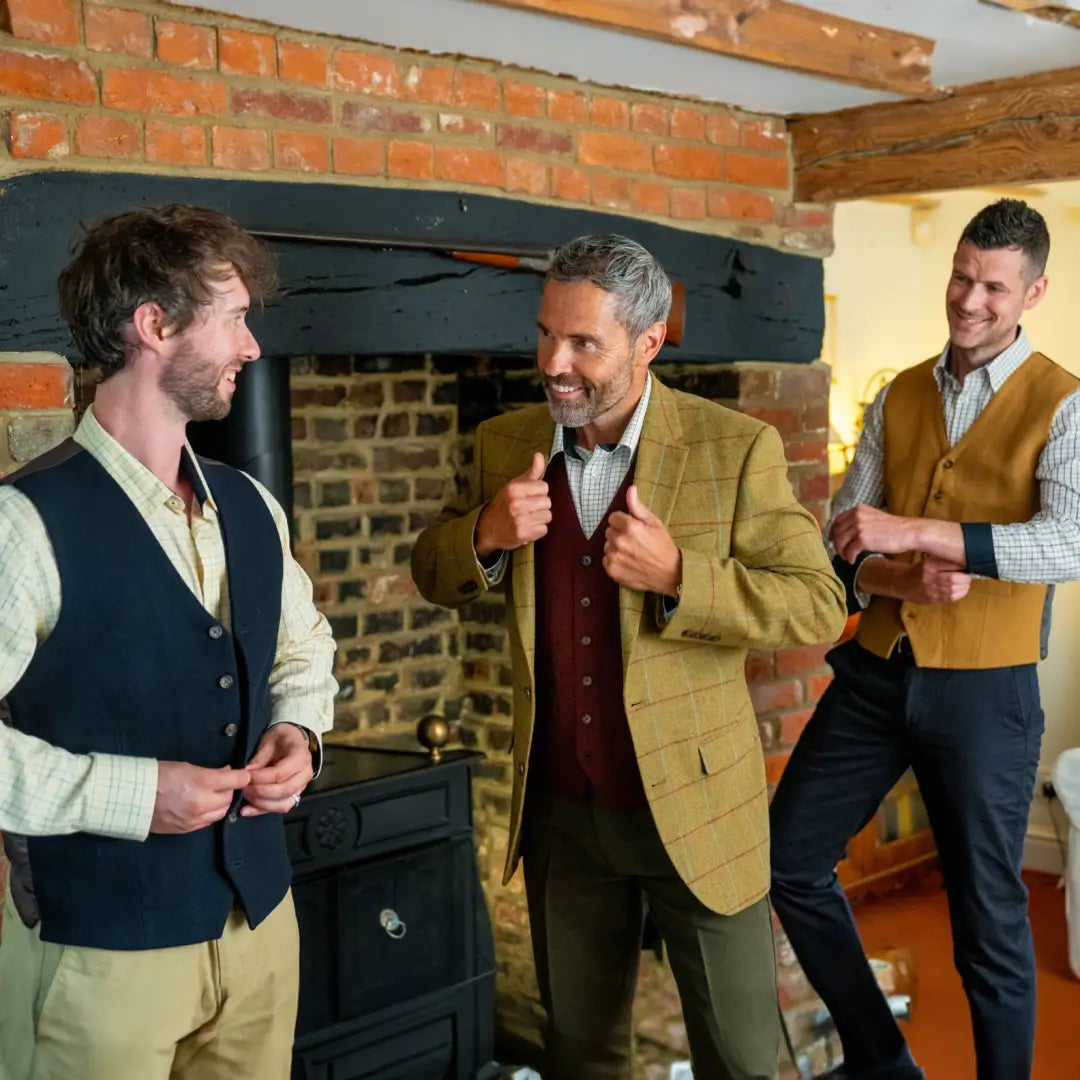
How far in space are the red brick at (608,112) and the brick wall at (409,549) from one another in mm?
663

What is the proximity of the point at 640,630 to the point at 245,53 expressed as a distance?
1.23 meters

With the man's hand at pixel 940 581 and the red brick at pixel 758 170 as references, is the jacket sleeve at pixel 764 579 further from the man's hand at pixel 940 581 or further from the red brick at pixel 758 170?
the red brick at pixel 758 170

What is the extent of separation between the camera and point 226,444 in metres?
2.82

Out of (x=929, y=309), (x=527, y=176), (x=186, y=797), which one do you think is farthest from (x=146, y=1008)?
(x=929, y=309)

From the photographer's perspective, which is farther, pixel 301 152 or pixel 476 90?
pixel 476 90

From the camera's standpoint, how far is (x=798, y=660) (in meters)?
3.56

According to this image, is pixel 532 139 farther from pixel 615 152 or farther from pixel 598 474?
pixel 598 474

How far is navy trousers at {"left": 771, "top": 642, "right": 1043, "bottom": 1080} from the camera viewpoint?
268cm

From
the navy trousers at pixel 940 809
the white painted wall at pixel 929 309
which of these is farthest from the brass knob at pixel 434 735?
the white painted wall at pixel 929 309

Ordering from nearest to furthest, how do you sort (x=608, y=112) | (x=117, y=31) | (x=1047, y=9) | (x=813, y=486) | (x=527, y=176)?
(x=117, y=31), (x=1047, y=9), (x=527, y=176), (x=608, y=112), (x=813, y=486)

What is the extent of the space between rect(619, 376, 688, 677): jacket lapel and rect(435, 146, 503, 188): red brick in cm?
80

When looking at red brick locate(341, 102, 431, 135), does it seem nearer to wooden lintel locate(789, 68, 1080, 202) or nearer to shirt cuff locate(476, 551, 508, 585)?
shirt cuff locate(476, 551, 508, 585)

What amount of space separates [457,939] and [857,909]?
1.97 meters

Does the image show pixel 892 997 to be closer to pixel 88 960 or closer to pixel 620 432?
pixel 620 432
